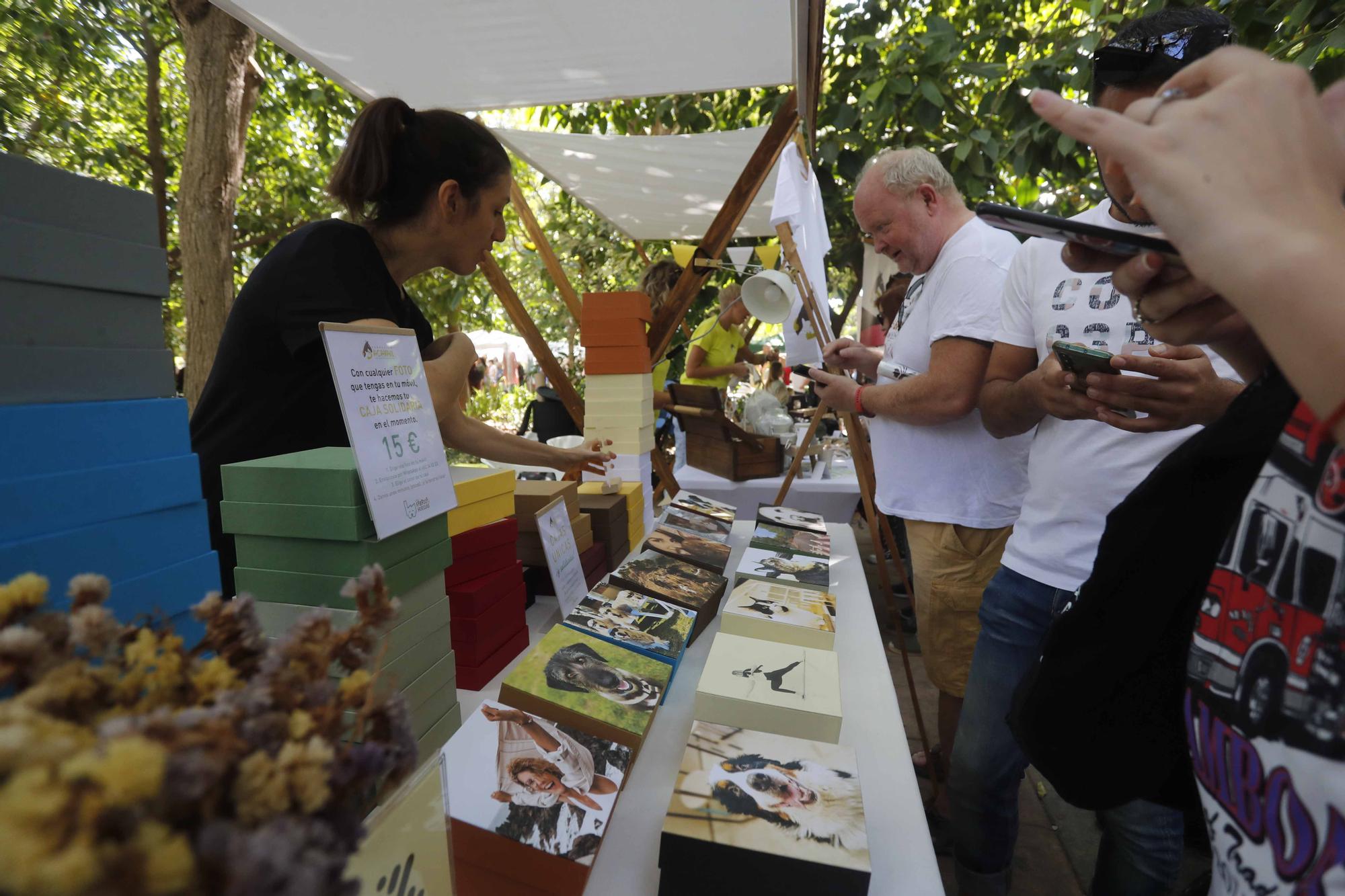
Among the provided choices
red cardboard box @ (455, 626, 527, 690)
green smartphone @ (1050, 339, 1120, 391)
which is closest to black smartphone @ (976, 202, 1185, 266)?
green smartphone @ (1050, 339, 1120, 391)

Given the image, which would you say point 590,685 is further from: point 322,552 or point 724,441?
point 724,441

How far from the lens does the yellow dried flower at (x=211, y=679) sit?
39 centimetres

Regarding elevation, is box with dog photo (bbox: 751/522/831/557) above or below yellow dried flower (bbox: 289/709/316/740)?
below

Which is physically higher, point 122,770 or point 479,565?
point 122,770

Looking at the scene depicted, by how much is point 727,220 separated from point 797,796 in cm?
274

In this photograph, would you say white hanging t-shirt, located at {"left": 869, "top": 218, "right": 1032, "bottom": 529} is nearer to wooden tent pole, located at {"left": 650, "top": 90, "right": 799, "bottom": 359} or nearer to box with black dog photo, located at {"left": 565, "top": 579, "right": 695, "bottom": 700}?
box with black dog photo, located at {"left": 565, "top": 579, "right": 695, "bottom": 700}

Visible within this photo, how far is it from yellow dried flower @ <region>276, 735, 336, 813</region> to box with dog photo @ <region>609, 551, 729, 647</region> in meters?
1.14

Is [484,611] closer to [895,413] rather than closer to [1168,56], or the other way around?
[895,413]

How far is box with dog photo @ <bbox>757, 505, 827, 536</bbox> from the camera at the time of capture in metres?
2.13

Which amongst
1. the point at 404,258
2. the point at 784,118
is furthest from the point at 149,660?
the point at 784,118

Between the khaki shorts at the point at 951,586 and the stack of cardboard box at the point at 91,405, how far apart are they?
→ 6.06 feet

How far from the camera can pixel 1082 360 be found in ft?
3.93

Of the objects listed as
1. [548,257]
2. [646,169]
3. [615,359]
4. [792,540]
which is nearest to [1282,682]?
[792,540]

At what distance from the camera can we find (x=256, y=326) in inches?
53.4
